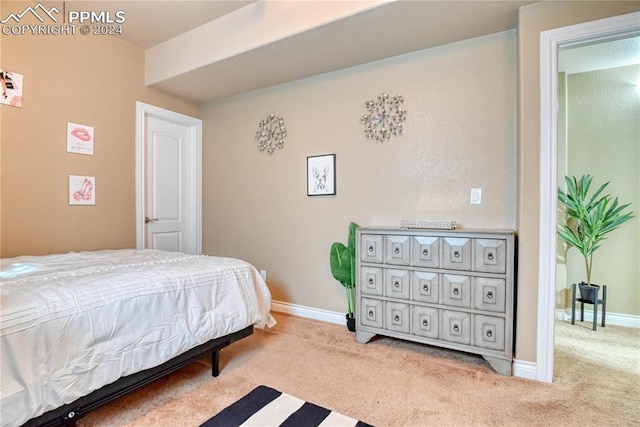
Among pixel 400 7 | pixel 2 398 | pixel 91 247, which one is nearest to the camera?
pixel 2 398

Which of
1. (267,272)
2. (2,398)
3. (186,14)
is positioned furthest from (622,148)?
(2,398)

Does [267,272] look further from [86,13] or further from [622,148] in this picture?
[622,148]

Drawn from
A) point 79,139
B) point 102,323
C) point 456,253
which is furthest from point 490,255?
point 79,139

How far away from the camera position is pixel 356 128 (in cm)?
290

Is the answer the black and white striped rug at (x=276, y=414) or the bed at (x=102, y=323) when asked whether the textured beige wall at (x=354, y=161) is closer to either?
the bed at (x=102, y=323)

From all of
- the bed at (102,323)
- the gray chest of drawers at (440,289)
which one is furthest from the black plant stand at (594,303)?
the bed at (102,323)

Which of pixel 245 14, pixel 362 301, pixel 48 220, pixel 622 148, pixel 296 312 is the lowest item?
pixel 296 312

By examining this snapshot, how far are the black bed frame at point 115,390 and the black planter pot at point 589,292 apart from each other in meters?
3.12

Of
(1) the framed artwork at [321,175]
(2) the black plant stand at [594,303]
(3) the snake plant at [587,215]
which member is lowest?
(2) the black plant stand at [594,303]

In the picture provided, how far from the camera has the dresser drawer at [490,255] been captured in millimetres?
2059

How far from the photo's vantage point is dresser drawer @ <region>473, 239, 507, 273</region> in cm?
206

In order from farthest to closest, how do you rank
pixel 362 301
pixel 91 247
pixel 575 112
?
pixel 575 112, pixel 91 247, pixel 362 301

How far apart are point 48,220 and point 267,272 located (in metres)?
1.93

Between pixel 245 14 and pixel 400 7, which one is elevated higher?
pixel 245 14
